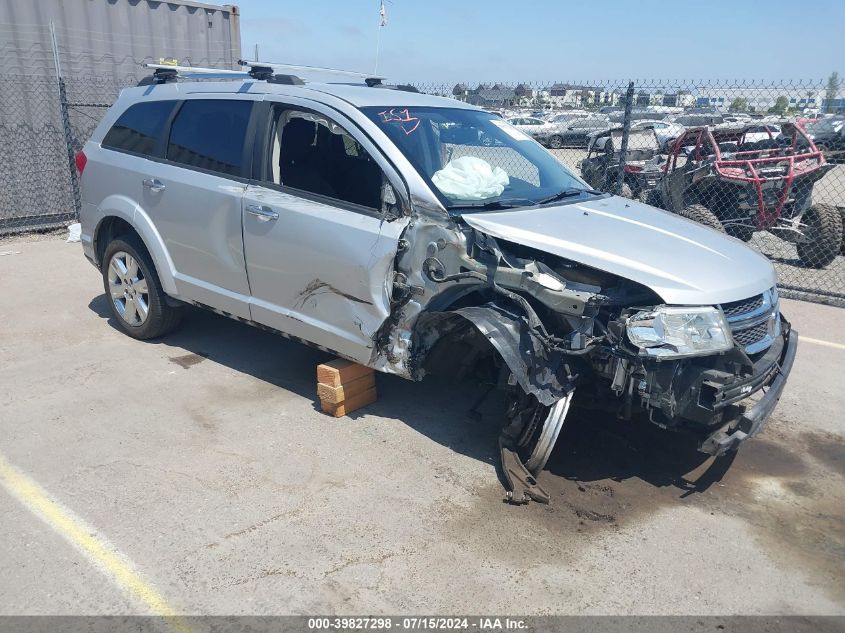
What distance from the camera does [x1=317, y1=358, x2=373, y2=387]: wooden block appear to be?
4.45m

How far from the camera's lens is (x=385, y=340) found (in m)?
4.15

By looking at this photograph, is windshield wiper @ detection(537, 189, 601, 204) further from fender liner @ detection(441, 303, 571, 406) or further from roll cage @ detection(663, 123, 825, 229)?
roll cage @ detection(663, 123, 825, 229)

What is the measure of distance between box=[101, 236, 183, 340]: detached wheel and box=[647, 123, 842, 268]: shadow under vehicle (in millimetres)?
6541

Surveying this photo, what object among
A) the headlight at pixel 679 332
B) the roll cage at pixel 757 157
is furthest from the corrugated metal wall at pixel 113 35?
the headlight at pixel 679 332

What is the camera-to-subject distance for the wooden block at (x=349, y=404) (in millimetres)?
4531

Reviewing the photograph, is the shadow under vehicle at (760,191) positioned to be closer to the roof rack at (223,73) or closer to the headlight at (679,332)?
the roof rack at (223,73)

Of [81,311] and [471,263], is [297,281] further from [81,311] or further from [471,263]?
[81,311]

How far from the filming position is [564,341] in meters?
3.49

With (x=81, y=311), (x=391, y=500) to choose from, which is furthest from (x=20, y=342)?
(x=391, y=500)

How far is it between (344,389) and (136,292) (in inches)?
86.8

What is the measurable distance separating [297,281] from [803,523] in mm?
3128

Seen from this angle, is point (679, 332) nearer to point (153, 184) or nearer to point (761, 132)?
point (153, 184)

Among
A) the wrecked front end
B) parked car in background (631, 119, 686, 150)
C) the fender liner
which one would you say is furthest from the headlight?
parked car in background (631, 119, 686, 150)

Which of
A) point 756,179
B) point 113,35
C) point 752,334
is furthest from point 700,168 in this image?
point 113,35
